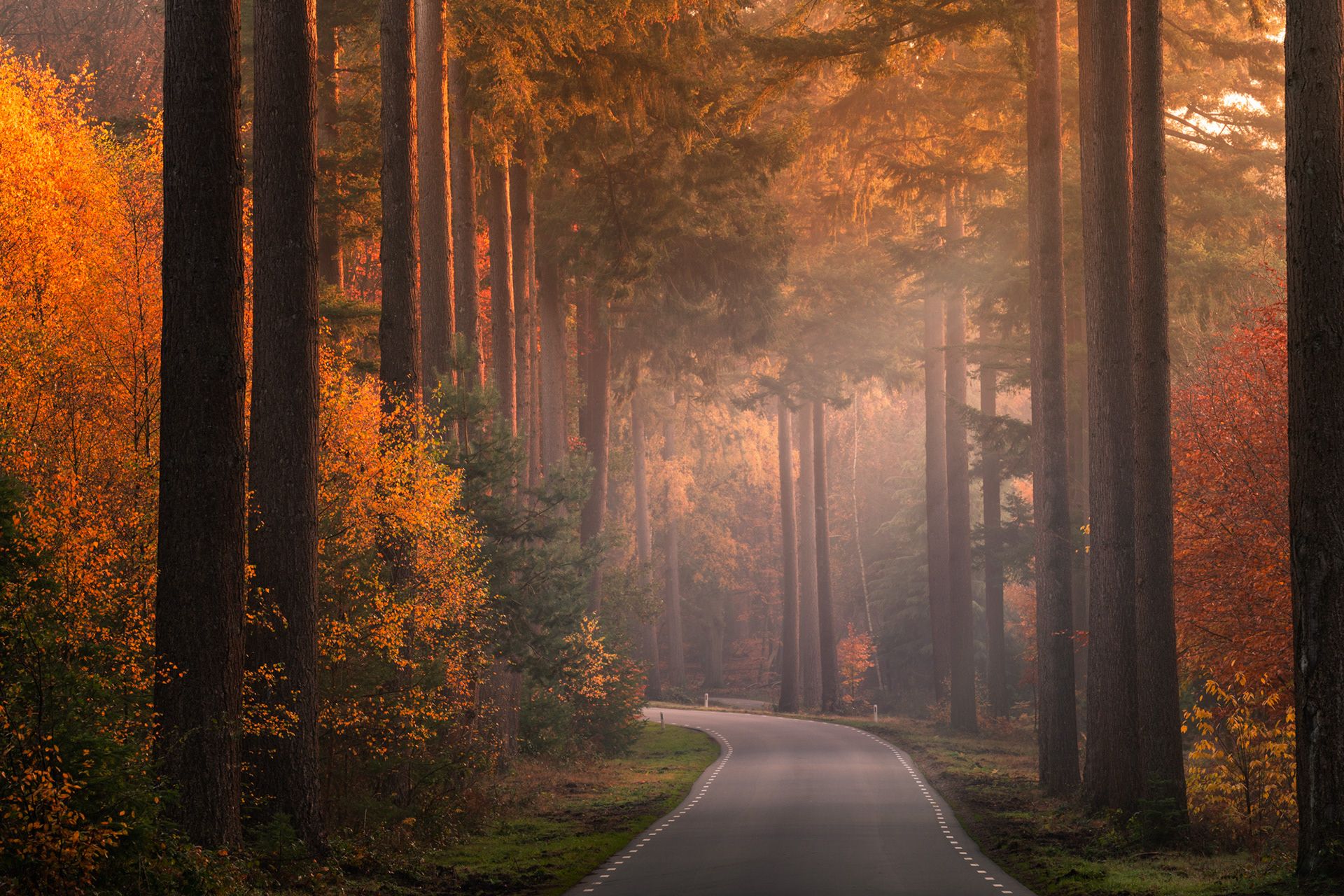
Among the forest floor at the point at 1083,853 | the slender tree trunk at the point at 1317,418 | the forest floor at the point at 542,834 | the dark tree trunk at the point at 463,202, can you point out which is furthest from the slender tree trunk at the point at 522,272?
the slender tree trunk at the point at 1317,418

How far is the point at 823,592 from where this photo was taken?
57344 mm

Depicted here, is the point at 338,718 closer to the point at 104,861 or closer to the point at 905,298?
the point at 104,861

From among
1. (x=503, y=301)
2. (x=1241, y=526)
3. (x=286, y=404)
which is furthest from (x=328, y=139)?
(x=1241, y=526)

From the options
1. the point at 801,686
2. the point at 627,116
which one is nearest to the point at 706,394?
the point at 801,686

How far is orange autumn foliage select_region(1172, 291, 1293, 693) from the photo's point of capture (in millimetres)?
20578

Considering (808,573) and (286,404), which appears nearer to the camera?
(286,404)

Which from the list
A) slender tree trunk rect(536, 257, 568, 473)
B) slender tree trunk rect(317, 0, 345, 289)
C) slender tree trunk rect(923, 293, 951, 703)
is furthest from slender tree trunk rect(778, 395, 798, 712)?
slender tree trunk rect(317, 0, 345, 289)

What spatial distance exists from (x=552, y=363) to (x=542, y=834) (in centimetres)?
2026

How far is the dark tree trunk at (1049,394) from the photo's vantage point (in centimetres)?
2528

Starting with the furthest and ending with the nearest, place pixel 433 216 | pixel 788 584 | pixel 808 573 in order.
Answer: pixel 808 573
pixel 788 584
pixel 433 216

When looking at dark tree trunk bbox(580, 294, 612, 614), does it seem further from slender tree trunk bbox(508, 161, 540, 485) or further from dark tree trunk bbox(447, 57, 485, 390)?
dark tree trunk bbox(447, 57, 485, 390)

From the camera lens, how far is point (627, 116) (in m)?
26.6

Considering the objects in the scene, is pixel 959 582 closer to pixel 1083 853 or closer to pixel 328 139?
pixel 328 139

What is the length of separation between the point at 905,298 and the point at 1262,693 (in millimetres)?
31944
